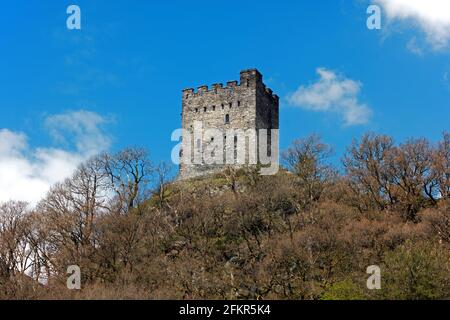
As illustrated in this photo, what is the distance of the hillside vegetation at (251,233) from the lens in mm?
33344

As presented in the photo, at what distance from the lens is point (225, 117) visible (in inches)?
2322

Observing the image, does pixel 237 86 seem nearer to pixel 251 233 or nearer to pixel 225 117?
pixel 225 117

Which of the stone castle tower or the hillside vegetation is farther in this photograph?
the stone castle tower

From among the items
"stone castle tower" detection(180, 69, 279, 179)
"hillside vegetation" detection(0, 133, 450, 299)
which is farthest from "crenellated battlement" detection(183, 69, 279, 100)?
"hillside vegetation" detection(0, 133, 450, 299)

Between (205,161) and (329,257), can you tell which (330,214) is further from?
(205,161)

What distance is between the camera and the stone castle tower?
5816cm

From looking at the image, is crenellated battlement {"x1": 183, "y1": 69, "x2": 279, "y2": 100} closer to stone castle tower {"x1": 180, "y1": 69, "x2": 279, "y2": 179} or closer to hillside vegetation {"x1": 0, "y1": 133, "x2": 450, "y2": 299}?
stone castle tower {"x1": 180, "y1": 69, "x2": 279, "y2": 179}

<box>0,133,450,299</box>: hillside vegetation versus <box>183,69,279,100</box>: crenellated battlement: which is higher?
<box>183,69,279,100</box>: crenellated battlement

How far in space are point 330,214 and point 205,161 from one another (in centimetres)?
1880

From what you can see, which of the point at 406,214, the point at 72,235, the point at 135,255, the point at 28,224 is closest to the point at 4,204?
the point at 28,224

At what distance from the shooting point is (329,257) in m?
36.8

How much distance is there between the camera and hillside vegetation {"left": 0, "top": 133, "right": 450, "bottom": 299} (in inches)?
1313

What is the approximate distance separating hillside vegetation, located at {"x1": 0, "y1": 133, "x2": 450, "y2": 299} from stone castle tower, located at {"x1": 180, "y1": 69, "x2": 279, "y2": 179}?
2911mm
